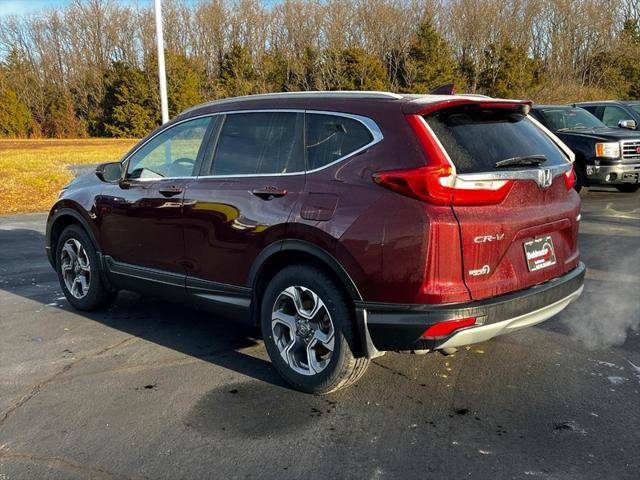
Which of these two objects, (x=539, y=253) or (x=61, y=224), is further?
(x=61, y=224)

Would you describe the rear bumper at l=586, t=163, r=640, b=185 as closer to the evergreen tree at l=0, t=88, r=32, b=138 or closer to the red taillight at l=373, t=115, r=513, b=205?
the red taillight at l=373, t=115, r=513, b=205

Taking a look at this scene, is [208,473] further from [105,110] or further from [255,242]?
[105,110]

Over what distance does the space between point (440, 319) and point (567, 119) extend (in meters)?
10.9

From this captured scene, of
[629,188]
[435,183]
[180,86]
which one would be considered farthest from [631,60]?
[435,183]

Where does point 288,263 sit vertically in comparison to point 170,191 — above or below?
below

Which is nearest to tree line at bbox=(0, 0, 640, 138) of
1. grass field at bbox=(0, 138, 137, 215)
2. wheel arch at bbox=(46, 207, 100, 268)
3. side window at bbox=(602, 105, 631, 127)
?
grass field at bbox=(0, 138, 137, 215)

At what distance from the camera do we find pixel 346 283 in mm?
3598

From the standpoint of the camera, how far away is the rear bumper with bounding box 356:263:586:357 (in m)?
3.38

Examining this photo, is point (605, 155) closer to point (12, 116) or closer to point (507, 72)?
point (507, 72)

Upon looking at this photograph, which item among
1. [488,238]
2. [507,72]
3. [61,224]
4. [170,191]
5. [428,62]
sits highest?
[428,62]

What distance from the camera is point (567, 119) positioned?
12.9m

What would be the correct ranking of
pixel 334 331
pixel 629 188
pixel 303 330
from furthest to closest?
pixel 629 188, pixel 303 330, pixel 334 331

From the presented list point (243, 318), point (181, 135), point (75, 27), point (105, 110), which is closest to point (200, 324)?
point (243, 318)

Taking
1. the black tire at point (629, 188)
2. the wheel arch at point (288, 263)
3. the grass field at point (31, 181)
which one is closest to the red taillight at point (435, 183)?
the wheel arch at point (288, 263)
